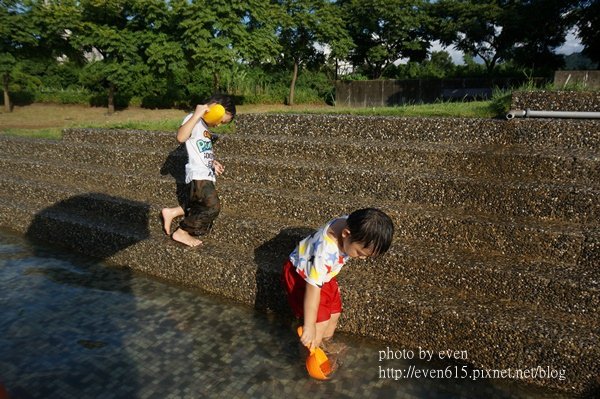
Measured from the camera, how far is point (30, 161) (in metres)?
6.03

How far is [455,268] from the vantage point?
2838 mm

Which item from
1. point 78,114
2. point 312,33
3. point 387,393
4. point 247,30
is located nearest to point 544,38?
point 312,33

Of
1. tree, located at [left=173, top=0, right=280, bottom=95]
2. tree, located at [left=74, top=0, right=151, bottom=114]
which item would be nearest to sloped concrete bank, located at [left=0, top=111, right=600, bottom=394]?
tree, located at [left=173, top=0, right=280, bottom=95]

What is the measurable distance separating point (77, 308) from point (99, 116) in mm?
16763

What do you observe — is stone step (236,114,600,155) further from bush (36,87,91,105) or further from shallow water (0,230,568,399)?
bush (36,87,91,105)

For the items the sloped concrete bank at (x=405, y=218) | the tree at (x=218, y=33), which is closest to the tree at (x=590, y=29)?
the tree at (x=218, y=33)

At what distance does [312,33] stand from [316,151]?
22284 mm

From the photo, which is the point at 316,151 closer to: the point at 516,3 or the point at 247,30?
the point at 247,30

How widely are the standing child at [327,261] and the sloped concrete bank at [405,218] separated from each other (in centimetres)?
35

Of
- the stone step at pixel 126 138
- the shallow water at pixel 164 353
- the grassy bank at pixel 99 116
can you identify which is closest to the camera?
the shallow water at pixel 164 353

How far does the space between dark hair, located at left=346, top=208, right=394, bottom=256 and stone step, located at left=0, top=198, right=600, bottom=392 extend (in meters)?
0.74

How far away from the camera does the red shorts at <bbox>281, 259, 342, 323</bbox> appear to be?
254 centimetres

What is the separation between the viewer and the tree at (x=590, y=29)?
18.6 metres

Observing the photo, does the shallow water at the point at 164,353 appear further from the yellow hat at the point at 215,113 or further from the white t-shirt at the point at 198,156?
the yellow hat at the point at 215,113
